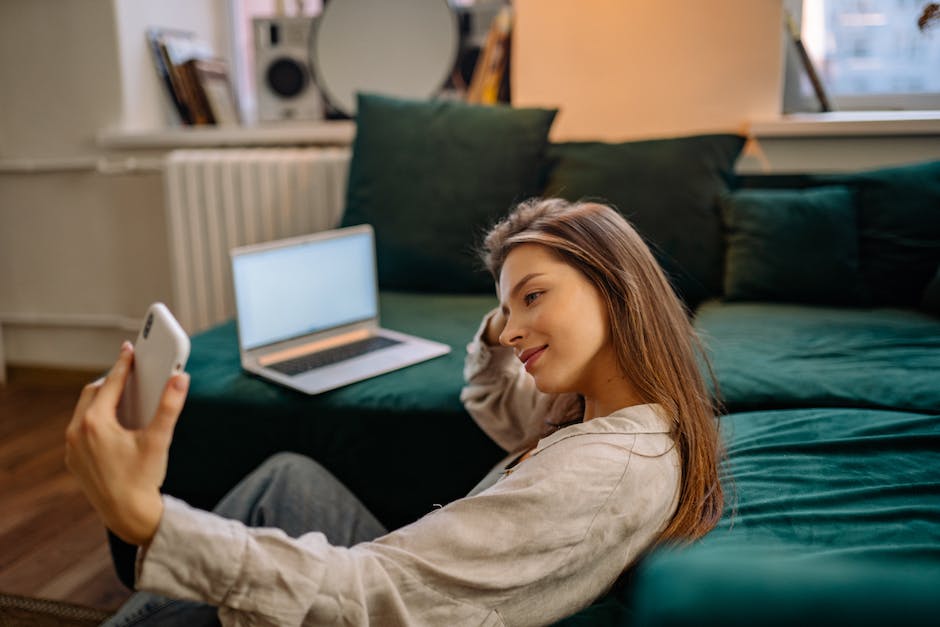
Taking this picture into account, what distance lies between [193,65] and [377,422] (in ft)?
5.88

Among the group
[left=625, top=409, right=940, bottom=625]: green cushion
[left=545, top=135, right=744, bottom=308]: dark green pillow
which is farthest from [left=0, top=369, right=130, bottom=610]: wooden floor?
[left=545, top=135, right=744, bottom=308]: dark green pillow

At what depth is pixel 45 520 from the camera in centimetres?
199

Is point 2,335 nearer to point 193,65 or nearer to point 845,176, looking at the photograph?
point 193,65

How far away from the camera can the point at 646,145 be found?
86.5 inches

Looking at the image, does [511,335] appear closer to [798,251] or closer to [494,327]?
[494,327]

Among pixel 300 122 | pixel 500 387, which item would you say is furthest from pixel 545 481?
pixel 300 122

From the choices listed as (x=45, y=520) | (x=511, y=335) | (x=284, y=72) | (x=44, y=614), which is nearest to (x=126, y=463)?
(x=511, y=335)

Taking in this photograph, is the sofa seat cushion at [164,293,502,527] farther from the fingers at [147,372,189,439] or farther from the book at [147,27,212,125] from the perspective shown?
the book at [147,27,212,125]

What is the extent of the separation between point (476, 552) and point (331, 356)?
0.97 meters

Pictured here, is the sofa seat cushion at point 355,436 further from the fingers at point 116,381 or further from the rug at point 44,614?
the fingers at point 116,381

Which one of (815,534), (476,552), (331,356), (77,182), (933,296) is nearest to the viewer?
(476,552)

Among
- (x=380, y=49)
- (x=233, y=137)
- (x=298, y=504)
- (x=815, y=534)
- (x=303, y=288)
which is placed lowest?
(x=298, y=504)

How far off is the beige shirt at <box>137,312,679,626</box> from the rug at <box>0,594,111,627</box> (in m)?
1.03

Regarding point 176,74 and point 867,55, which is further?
point 176,74
